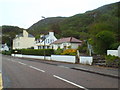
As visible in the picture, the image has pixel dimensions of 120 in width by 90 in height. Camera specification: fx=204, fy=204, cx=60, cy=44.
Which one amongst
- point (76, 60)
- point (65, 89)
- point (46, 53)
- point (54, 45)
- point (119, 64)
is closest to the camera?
point (65, 89)

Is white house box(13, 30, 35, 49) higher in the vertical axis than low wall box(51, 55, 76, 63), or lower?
higher

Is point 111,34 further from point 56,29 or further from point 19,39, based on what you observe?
point 56,29

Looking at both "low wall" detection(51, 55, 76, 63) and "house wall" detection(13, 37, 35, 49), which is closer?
"low wall" detection(51, 55, 76, 63)

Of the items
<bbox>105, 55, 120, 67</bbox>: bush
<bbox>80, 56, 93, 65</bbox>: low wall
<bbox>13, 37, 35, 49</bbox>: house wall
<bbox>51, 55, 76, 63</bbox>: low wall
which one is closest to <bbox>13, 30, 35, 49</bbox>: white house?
<bbox>13, 37, 35, 49</bbox>: house wall

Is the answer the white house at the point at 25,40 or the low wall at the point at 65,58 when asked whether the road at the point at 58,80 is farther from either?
the white house at the point at 25,40

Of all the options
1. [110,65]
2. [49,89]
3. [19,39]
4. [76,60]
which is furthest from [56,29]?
[49,89]

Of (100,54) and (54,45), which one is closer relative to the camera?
(100,54)

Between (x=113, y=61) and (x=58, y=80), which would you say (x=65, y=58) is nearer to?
(x=113, y=61)

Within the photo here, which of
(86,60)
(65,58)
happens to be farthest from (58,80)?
(65,58)

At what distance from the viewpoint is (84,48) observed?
130ft

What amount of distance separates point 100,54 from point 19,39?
70.2 m

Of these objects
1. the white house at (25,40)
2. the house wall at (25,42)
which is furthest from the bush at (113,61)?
the house wall at (25,42)

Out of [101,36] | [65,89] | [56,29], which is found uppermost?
[56,29]

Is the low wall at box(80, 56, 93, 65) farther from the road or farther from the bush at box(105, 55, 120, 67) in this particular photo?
the road
